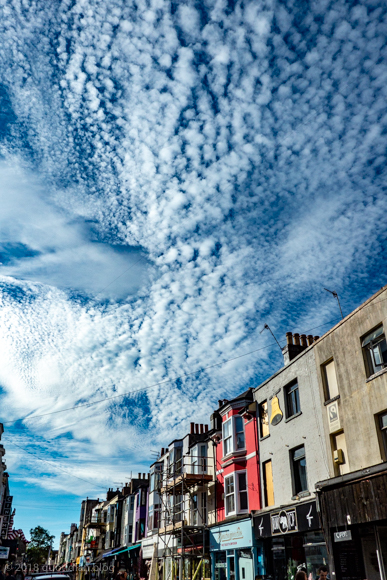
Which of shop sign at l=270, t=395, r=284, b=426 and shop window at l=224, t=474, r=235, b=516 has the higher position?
shop sign at l=270, t=395, r=284, b=426

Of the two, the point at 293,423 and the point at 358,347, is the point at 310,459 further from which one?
the point at 358,347

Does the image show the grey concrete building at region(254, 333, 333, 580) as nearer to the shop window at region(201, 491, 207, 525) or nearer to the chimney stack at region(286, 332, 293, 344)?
the chimney stack at region(286, 332, 293, 344)

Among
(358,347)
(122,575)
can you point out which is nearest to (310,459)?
(358,347)

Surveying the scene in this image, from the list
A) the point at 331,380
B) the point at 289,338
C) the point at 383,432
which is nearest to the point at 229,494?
the point at 289,338

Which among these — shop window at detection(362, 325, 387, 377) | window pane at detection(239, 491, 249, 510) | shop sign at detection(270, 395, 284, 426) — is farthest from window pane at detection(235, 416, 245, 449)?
shop window at detection(362, 325, 387, 377)

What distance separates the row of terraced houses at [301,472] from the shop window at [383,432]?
3 cm

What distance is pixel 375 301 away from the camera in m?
14.5

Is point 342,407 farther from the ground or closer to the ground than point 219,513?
farther from the ground

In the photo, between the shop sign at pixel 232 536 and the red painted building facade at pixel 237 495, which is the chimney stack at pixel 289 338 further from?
the shop sign at pixel 232 536

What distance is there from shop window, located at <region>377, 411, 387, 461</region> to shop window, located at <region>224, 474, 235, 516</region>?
42.7 ft

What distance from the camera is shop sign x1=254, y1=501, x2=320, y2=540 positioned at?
15987mm

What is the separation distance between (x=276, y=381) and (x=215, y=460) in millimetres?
10040

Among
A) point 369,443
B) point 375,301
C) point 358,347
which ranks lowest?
point 369,443

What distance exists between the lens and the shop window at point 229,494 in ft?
80.1
